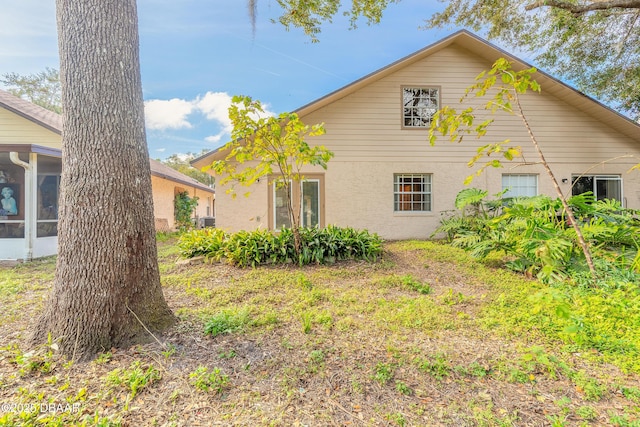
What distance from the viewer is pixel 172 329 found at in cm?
276

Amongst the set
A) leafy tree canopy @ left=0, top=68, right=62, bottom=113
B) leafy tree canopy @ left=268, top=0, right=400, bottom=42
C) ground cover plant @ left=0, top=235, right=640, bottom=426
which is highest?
leafy tree canopy @ left=0, top=68, right=62, bottom=113

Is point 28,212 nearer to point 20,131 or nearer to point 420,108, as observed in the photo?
point 20,131

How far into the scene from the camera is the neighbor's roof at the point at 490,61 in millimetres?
7616

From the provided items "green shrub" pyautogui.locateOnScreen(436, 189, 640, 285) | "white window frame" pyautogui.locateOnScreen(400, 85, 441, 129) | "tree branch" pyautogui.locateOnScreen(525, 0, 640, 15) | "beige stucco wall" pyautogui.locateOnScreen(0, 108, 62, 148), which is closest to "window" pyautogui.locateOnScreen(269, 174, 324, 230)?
"white window frame" pyautogui.locateOnScreen(400, 85, 441, 129)

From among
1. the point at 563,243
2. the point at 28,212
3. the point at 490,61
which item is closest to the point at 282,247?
the point at 563,243

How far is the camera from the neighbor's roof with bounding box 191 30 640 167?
7.62 m

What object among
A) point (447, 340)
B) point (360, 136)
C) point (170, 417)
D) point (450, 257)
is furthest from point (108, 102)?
point (360, 136)

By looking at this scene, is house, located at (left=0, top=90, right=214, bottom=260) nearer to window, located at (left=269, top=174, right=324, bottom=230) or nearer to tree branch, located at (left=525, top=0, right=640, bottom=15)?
window, located at (left=269, top=174, right=324, bottom=230)

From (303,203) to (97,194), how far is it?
234 inches

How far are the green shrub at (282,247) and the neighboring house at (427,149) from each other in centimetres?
245

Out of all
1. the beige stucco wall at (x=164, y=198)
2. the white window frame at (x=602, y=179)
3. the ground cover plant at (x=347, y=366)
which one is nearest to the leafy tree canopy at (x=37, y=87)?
the beige stucco wall at (x=164, y=198)

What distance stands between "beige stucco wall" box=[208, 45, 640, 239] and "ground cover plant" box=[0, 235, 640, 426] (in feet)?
15.0

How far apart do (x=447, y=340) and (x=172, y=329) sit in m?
2.75

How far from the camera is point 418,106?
27.7 ft
